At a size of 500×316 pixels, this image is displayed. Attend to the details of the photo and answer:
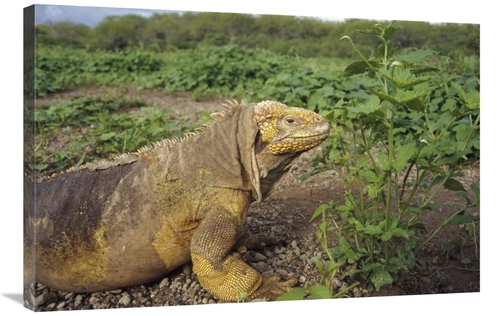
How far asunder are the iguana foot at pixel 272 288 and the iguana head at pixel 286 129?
2.86ft

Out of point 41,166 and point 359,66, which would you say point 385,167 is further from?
point 41,166

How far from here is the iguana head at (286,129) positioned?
176 inches

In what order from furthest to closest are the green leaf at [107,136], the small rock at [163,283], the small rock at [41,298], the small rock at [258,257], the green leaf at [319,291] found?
→ the green leaf at [107,136] → the small rock at [258,257] → the small rock at [163,283] → the small rock at [41,298] → the green leaf at [319,291]

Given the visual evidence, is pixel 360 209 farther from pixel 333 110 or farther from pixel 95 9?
pixel 95 9

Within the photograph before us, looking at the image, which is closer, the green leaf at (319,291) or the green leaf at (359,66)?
the green leaf at (319,291)

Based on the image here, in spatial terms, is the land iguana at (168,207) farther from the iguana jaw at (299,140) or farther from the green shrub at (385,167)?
the green shrub at (385,167)

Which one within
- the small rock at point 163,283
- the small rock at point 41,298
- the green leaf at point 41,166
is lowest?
the small rock at point 163,283

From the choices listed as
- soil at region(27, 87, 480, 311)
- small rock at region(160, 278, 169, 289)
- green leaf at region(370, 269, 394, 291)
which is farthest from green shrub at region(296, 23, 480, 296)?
small rock at region(160, 278, 169, 289)

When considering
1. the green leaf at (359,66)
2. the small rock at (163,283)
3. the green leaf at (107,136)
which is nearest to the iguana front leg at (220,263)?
the small rock at (163,283)

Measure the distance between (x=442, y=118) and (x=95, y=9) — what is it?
3.20 meters

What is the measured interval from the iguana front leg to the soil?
0.27 metres

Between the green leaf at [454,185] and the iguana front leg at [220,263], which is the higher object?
the green leaf at [454,185]

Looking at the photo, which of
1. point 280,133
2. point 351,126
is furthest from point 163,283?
point 351,126

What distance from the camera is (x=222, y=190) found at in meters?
4.43
